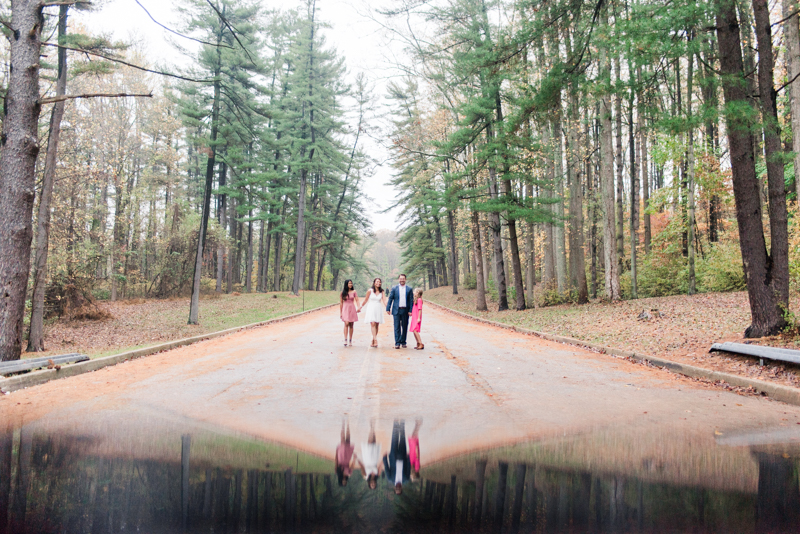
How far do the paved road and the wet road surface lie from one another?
0.04m

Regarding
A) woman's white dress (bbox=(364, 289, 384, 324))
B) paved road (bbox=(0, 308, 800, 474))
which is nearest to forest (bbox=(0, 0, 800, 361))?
paved road (bbox=(0, 308, 800, 474))

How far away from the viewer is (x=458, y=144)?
25094mm

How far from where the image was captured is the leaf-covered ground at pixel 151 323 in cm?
1420

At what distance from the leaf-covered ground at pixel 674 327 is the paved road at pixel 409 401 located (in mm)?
1272

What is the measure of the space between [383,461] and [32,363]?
7360mm

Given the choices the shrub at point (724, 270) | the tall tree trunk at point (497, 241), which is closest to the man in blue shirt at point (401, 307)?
the tall tree trunk at point (497, 241)

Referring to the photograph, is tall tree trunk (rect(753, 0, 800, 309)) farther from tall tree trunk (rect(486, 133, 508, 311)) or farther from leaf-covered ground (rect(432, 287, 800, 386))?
tall tree trunk (rect(486, 133, 508, 311))

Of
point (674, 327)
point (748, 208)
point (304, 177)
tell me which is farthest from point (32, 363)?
point (304, 177)

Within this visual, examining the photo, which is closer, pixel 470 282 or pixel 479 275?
pixel 479 275

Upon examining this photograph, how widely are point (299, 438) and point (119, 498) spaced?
1678 mm

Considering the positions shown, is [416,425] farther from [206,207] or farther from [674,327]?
[206,207]

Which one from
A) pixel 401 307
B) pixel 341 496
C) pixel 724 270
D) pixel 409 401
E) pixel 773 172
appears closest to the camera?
pixel 341 496

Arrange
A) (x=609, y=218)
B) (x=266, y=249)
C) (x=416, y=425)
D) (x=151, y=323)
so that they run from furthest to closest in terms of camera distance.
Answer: (x=266, y=249) < (x=609, y=218) < (x=151, y=323) < (x=416, y=425)

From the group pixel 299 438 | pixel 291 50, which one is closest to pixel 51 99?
pixel 299 438
